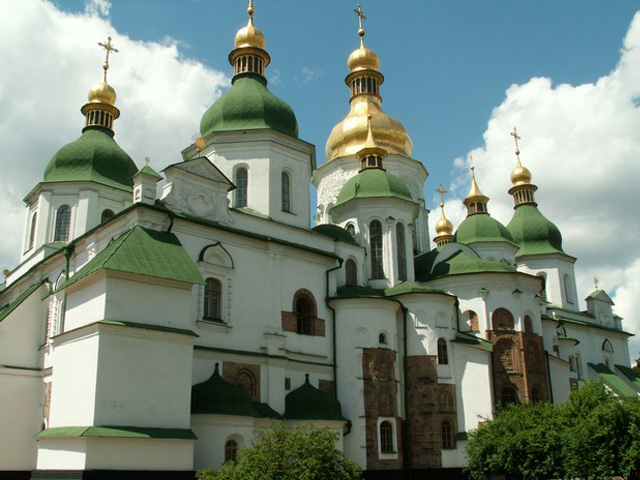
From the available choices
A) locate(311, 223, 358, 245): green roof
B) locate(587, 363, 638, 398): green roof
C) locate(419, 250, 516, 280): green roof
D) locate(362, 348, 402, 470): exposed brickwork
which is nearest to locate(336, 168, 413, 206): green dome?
locate(311, 223, 358, 245): green roof

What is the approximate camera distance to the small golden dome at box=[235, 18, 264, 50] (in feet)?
89.7

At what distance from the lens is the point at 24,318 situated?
74.5 feet

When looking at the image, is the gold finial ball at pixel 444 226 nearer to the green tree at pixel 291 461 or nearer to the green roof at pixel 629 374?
the green roof at pixel 629 374

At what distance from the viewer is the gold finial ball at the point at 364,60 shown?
38.5 m

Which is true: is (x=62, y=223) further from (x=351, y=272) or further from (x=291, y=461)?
(x=291, y=461)

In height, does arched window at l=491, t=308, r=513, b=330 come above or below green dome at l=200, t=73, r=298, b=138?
below

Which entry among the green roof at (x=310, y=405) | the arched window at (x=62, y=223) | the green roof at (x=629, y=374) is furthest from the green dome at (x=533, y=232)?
the arched window at (x=62, y=223)

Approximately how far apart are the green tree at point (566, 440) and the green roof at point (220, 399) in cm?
705

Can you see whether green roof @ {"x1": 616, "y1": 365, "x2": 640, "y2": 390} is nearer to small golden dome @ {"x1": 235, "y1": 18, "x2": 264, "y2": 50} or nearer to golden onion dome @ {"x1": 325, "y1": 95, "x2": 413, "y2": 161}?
golden onion dome @ {"x1": 325, "y1": 95, "x2": 413, "y2": 161}

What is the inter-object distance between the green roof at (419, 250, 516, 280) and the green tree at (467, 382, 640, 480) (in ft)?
24.6

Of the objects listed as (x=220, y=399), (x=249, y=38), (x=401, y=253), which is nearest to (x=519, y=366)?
(x=401, y=253)

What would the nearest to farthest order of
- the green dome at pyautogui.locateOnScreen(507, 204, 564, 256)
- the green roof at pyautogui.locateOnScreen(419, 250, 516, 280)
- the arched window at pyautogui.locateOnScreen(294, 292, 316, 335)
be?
the arched window at pyautogui.locateOnScreen(294, 292, 316, 335)
the green roof at pyautogui.locateOnScreen(419, 250, 516, 280)
the green dome at pyautogui.locateOnScreen(507, 204, 564, 256)

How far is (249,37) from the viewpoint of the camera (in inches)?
1081

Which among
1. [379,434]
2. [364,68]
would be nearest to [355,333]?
[379,434]
